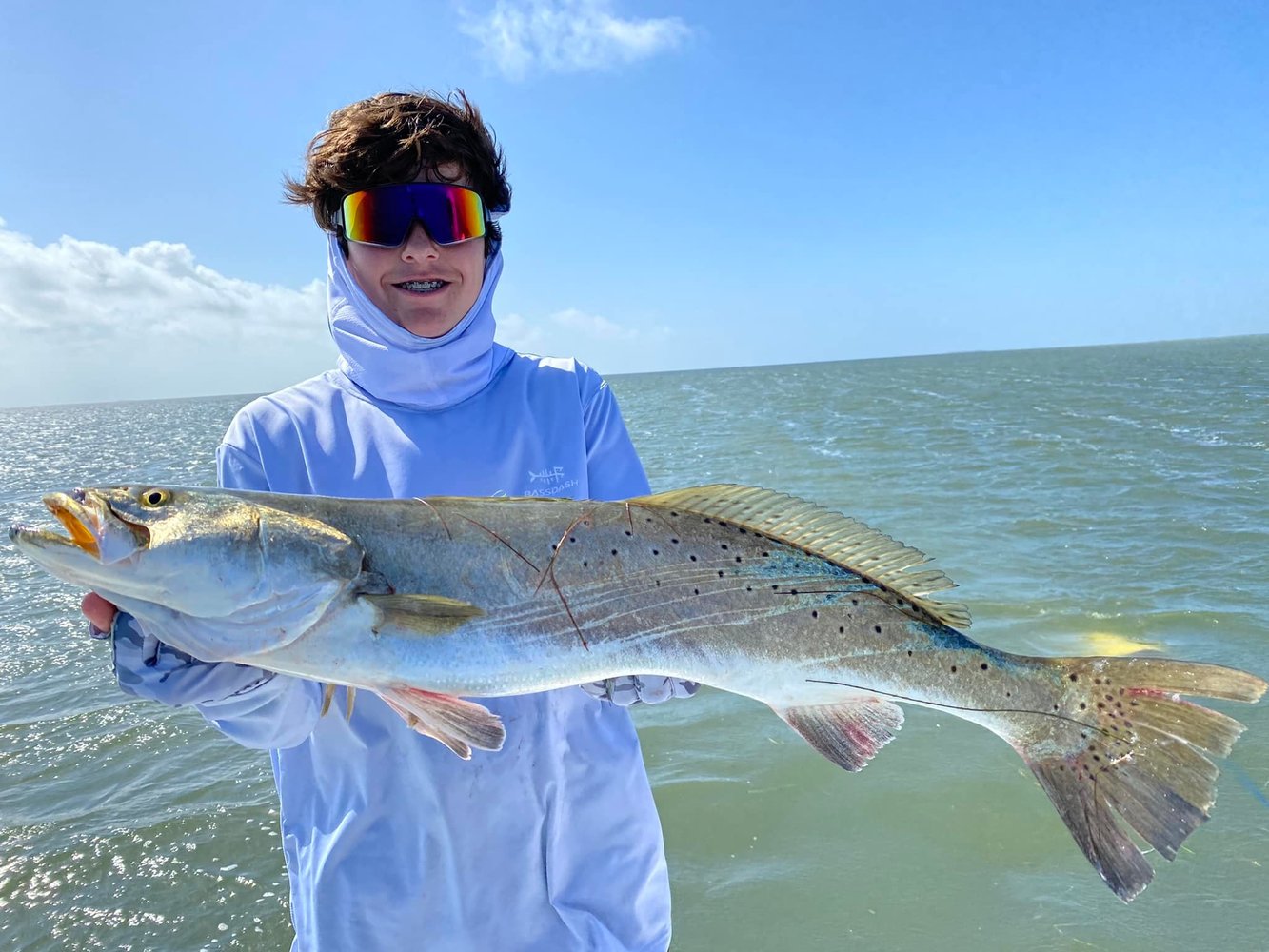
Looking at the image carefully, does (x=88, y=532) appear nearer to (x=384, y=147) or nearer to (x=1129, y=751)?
(x=384, y=147)

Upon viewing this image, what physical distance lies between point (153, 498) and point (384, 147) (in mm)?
1354

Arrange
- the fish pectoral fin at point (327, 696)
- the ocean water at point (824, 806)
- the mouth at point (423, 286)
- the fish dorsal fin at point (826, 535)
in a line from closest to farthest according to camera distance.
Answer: the fish pectoral fin at point (327, 696)
the fish dorsal fin at point (826, 535)
the mouth at point (423, 286)
the ocean water at point (824, 806)

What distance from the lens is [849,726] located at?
230cm

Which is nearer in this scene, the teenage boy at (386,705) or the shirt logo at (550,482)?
the teenage boy at (386,705)

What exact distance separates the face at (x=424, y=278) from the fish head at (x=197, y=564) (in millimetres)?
938

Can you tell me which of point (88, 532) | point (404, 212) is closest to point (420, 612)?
point (88, 532)

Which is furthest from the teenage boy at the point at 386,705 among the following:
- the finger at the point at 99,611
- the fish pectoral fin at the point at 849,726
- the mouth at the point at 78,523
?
the fish pectoral fin at the point at 849,726

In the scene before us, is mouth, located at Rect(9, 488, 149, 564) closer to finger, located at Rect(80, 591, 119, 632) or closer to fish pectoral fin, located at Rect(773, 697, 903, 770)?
finger, located at Rect(80, 591, 119, 632)

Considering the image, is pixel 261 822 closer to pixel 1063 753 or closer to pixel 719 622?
pixel 719 622

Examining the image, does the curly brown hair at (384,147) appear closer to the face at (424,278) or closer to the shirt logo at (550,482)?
the face at (424,278)

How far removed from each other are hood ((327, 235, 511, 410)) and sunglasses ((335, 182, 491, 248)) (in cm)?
Result: 18

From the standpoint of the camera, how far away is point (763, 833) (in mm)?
5352

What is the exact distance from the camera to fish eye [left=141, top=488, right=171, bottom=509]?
6.77ft

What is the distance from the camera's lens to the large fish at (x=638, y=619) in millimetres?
2006
